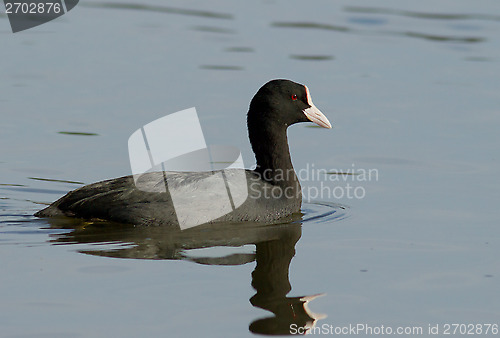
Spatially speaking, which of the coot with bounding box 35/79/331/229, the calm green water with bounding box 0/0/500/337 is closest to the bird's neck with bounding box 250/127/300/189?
the coot with bounding box 35/79/331/229

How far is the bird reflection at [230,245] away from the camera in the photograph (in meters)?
5.89

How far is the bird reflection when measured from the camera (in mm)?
5891

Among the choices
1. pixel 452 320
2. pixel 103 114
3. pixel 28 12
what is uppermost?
pixel 28 12

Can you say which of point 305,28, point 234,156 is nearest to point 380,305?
point 234,156

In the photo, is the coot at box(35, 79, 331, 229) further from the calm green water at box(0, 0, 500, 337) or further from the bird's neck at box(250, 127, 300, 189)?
the calm green water at box(0, 0, 500, 337)

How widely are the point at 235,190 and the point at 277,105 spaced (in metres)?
1.04

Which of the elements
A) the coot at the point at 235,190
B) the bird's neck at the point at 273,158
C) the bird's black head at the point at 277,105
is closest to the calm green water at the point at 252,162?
the coot at the point at 235,190

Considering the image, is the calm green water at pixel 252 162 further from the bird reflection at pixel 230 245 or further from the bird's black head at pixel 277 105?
the bird's black head at pixel 277 105

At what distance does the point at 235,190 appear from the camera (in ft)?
26.1

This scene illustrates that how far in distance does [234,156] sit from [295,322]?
456 centimetres

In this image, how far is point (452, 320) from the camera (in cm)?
573

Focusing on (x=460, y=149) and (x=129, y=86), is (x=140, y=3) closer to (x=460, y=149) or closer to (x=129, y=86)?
(x=129, y=86)

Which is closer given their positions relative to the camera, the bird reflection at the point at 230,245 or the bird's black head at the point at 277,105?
the bird reflection at the point at 230,245

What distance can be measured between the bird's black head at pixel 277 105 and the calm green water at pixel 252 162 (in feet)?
3.00
